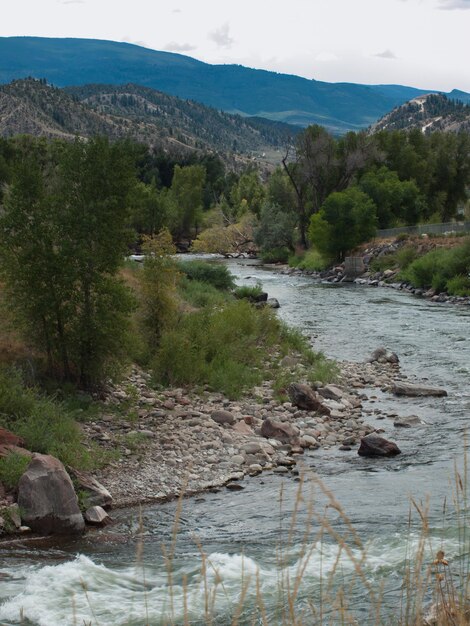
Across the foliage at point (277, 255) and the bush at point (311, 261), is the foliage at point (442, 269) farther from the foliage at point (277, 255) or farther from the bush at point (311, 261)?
the foliage at point (277, 255)

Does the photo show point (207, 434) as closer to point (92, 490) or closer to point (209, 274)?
point (92, 490)

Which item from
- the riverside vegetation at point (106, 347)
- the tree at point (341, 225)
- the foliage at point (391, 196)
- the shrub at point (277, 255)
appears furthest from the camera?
the shrub at point (277, 255)

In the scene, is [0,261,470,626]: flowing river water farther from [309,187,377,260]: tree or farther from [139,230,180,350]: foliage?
[309,187,377,260]: tree

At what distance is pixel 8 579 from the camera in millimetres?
8383

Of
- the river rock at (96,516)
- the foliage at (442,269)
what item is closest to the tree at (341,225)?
the foliage at (442,269)

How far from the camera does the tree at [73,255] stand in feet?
49.5

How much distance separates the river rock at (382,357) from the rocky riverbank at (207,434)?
12.8 ft

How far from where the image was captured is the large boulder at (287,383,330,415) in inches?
670

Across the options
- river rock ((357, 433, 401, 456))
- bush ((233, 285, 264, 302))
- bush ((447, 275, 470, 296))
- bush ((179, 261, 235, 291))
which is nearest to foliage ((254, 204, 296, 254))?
bush ((447, 275, 470, 296))

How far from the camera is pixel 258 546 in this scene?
969 centimetres

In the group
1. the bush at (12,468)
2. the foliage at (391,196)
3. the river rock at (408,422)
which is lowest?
the river rock at (408,422)

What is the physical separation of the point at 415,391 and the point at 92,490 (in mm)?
9711

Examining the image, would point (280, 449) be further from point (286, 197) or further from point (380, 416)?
point (286, 197)

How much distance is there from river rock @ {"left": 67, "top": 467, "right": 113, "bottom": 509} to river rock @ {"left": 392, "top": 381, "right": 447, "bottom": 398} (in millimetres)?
9324
